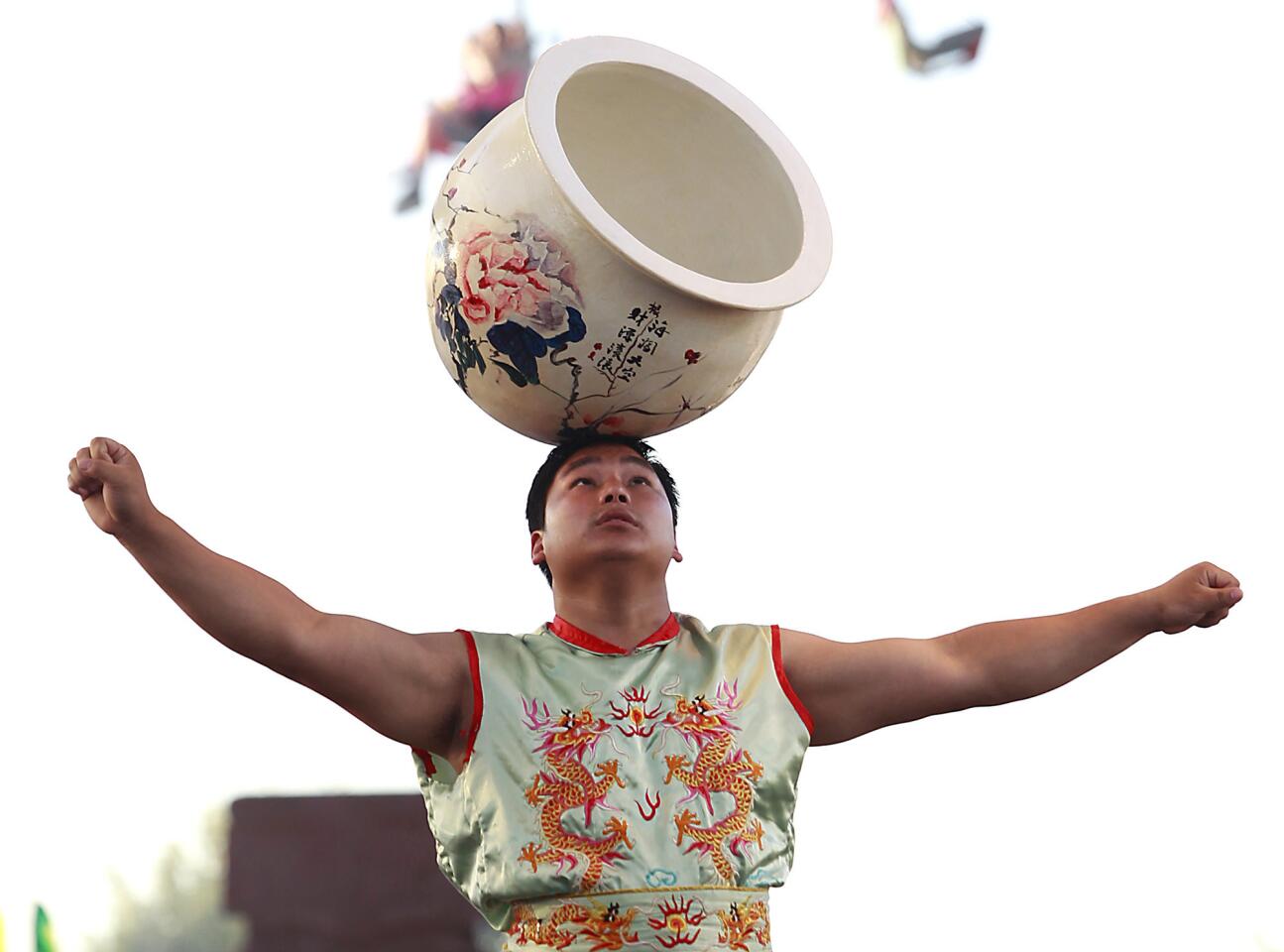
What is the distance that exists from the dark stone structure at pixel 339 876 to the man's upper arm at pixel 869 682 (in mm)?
4329

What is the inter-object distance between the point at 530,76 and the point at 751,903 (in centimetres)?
126

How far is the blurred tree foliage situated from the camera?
13016 millimetres

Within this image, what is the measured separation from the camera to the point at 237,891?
7062 millimetres

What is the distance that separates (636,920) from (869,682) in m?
0.55

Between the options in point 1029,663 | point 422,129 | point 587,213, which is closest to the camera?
point 587,213

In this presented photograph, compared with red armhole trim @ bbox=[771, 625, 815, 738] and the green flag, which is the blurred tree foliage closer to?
the green flag

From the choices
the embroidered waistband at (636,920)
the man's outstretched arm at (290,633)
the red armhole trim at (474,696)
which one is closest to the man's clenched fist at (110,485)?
the man's outstretched arm at (290,633)

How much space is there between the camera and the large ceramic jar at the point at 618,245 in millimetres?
2637

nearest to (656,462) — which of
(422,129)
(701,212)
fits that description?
(701,212)

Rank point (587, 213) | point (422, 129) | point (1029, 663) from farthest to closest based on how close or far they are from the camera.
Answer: point (422, 129) → point (1029, 663) → point (587, 213)

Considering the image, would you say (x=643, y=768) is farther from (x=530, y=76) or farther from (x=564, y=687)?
(x=530, y=76)

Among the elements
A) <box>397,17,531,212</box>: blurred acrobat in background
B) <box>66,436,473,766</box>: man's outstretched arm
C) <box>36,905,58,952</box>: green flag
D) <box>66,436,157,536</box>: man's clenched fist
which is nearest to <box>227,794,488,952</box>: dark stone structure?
<box>36,905,58,952</box>: green flag

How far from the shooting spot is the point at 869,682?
9.30 feet

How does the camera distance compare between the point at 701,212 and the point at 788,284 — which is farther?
the point at 701,212
